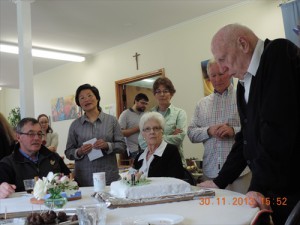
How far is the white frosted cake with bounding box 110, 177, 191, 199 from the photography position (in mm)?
1482

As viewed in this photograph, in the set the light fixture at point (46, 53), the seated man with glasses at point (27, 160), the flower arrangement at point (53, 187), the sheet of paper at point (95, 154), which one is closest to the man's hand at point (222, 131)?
the sheet of paper at point (95, 154)

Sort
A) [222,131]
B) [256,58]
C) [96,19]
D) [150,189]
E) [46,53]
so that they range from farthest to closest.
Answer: [46,53] < [96,19] < [222,131] < [150,189] < [256,58]

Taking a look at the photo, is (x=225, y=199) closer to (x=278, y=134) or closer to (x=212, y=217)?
(x=212, y=217)

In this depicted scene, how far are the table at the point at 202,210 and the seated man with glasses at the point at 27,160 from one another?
0.57m

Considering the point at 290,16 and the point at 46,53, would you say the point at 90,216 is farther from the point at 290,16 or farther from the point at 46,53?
the point at 46,53

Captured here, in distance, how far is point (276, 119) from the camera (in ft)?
3.88

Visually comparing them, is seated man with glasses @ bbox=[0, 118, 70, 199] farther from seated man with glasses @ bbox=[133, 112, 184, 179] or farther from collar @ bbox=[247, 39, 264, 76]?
collar @ bbox=[247, 39, 264, 76]

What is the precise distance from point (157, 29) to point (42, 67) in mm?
3272

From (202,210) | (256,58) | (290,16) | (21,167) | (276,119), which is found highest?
(290,16)

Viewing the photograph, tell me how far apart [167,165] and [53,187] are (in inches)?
36.5

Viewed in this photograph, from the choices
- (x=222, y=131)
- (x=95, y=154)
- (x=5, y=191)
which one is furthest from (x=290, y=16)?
(x=5, y=191)

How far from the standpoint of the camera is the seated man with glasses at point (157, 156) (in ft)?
7.07

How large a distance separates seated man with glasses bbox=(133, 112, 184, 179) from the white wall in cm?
228

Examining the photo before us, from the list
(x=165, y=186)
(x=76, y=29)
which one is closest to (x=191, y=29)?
(x=76, y=29)
